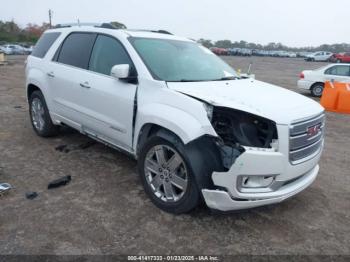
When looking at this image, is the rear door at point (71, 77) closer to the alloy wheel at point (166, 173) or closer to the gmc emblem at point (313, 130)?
the alloy wheel at point (166, 173)

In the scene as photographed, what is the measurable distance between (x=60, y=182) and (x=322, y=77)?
11852 mm

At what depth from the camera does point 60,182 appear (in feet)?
14.2

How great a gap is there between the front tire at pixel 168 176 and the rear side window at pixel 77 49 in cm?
184

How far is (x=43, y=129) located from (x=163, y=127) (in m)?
3.27

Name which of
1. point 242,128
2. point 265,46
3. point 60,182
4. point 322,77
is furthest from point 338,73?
point 265,46

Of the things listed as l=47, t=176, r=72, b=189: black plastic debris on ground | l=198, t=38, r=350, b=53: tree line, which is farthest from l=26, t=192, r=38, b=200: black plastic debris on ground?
l=198, t=38, r=350, b=53: tree line

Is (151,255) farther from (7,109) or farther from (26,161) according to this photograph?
(7,109)

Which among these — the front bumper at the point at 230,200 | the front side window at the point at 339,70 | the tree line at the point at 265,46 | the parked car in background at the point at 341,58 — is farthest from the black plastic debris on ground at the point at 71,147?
the tree line at the point at 265,46

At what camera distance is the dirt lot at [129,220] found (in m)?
3.18

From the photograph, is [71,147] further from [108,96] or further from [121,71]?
[121,71]

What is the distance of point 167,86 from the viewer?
3.78 m

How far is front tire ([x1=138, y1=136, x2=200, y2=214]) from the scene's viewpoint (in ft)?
11.3

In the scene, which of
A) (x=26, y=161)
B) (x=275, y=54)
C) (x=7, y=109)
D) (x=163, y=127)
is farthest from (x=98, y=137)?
(x=275, y=54)

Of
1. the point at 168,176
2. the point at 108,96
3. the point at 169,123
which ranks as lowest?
the point at 168,176
